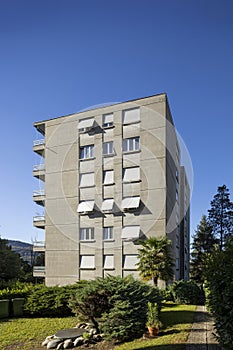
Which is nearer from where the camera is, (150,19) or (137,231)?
(150,19)

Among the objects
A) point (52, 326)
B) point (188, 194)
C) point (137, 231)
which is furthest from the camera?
point (188, 194)

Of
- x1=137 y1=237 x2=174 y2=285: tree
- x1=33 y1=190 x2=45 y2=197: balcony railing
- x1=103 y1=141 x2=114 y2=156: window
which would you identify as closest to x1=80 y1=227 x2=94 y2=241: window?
x1=33 y1=190 x2=45 y2=197: balcony railing

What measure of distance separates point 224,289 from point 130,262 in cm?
2200

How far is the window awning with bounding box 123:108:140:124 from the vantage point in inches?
1138

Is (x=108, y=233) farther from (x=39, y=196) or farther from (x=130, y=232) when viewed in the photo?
(x=39, y=196)

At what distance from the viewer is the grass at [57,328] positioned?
9.46 metres

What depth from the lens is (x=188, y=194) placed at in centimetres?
4266

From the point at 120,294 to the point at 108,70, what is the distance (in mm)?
10832

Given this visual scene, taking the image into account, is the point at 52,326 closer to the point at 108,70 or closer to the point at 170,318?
the point at 170,318

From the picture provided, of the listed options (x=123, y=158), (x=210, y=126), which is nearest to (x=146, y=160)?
(x=123, y=158)

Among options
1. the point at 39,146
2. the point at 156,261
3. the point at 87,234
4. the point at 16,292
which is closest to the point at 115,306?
the point at 16,292

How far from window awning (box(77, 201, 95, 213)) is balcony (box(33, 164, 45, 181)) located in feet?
18.7

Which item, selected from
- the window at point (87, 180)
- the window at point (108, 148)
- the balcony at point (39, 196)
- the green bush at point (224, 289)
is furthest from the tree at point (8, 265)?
the green bush at point (224, 289)

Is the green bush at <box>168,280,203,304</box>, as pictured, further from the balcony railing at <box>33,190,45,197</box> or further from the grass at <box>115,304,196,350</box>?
the balcony railing at <box>33,190,45,197</box>
